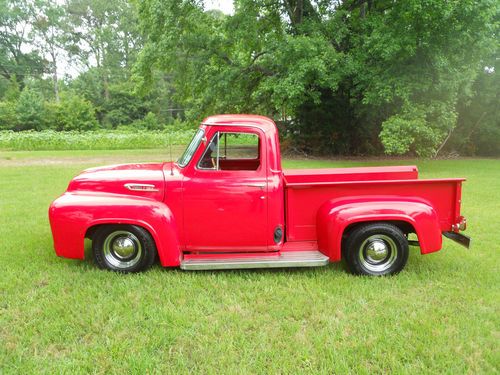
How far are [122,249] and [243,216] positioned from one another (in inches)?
56.6

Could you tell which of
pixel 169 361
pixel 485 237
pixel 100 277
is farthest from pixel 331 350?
pixel 485 237

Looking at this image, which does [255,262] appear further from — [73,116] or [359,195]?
[73,116]

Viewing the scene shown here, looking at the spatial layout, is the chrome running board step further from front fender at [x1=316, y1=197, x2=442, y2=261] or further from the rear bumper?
the rear bumper

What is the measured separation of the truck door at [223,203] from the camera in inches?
170

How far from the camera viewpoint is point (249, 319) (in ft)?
11.3

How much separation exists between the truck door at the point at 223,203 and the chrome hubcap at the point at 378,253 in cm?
113

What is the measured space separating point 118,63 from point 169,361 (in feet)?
186

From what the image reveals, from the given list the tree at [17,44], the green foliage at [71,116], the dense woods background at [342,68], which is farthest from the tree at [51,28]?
the dense woods background at [342,68]

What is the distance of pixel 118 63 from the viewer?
176 feet

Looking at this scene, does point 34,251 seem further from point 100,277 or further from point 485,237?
point 485,237

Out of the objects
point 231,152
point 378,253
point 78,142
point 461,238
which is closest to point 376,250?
point 378,253

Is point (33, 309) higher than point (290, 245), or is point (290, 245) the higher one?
point (290, 245)

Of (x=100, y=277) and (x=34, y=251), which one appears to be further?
(x=34, y=251)

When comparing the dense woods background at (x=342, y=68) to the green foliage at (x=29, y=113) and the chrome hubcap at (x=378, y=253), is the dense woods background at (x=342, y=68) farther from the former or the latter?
the green foliage at (x=29, y=113)
